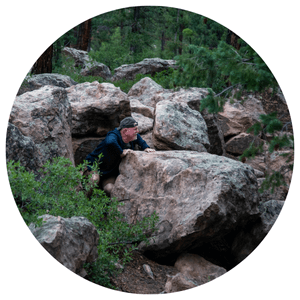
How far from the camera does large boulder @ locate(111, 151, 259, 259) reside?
12.4 feet

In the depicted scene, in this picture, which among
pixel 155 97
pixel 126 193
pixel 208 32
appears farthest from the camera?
pixel 155 97

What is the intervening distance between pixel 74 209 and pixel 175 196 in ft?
4.16

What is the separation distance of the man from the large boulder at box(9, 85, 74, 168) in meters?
0.58

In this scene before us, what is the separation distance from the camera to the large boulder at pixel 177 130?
5.34m

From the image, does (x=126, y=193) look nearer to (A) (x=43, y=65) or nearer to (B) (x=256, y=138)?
(B) (x=256, y=138)

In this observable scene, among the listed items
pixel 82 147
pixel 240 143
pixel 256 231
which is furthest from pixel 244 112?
pixel 82 147

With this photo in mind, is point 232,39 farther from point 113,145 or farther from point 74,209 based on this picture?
point 74,209

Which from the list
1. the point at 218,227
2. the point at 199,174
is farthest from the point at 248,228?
the point at 199,174

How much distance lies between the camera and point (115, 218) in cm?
408

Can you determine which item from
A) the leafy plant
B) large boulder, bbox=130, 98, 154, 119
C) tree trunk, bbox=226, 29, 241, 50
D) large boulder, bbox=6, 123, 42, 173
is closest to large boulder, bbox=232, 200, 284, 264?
the leafy plant

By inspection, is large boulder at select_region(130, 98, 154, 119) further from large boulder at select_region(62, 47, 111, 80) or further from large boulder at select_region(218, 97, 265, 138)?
large boulder at select_region(218, 97, 265, 138)

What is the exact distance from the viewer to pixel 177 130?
5.39 metres

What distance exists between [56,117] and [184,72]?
2.24 m

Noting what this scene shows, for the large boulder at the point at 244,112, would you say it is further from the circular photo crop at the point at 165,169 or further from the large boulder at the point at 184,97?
the large boulder at the point at 184,97
